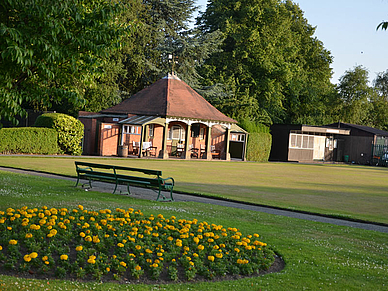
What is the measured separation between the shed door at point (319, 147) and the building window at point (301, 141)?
1.02 metres

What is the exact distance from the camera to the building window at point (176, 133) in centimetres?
4153

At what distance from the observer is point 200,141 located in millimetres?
43438

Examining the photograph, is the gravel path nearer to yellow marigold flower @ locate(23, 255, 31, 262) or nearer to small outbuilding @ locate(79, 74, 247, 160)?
yellow marigold flower @ locate(23, 255, 31, 262)

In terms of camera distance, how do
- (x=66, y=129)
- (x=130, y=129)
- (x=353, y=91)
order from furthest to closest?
(x=353, y=91) → (x=130, y=129) → (x=66, y=129)

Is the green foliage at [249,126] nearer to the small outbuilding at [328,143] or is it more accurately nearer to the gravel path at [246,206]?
the small outbuilding at [328,143]

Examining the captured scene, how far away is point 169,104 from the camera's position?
3869 cm

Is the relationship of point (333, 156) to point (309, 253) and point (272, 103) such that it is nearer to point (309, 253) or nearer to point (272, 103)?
point (272, 103)

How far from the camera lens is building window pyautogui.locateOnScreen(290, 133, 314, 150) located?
48906 mm

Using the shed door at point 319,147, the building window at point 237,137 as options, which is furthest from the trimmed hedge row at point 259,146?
the shed door at point 319,147

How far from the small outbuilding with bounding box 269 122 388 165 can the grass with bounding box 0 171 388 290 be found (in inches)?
1436

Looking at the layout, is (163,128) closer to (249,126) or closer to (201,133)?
(201,133)

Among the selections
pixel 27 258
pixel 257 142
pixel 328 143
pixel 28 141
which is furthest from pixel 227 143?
pixel 27 258

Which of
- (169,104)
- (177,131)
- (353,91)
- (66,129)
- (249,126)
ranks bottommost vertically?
(66,129)

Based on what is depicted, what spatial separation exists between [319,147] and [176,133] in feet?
61.8
